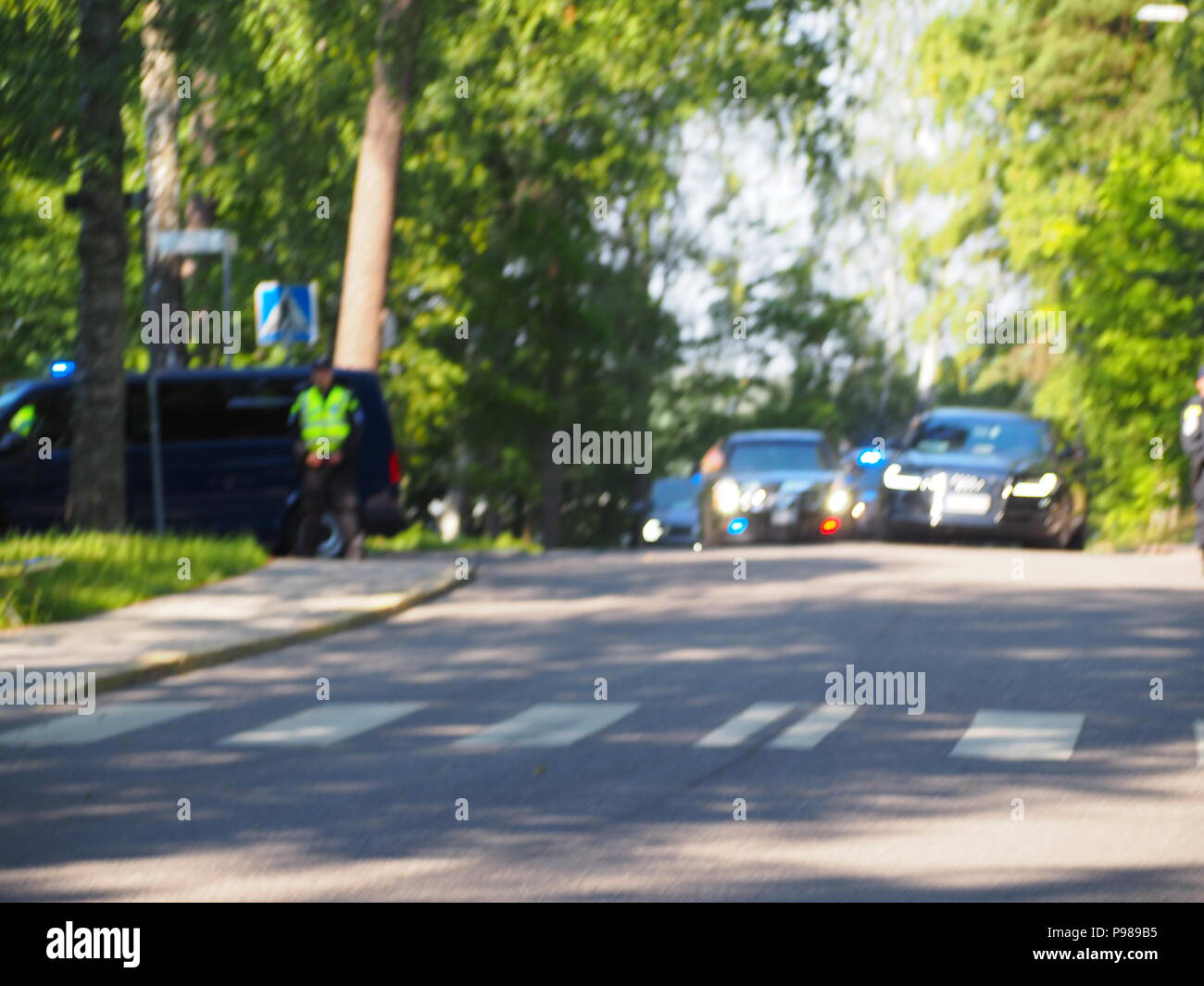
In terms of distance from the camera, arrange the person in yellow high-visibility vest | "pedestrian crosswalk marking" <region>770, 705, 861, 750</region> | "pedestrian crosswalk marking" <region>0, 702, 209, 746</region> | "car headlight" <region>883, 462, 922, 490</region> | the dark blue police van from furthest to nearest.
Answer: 1. "car headlight" <region>883, 462, 922, 490</region>
2. the dark blue police van
3. the person in yellow high-visibility vest
4. "pedestrian crosswalk marking" <region>0, 702, 209, 746</region>
5. "pedestrian crosswalk marking" <region>770, 705, 861, 750</region>

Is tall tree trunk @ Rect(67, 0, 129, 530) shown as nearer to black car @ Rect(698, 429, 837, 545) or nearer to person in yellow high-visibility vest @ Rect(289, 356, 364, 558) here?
person in yellow high-visibility vest @ Rect(289, 356, 364, 558)

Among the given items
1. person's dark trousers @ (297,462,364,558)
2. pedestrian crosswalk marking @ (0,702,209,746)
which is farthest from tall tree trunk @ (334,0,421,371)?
pedestrian crosswalk marking @ (0,702,209,746)

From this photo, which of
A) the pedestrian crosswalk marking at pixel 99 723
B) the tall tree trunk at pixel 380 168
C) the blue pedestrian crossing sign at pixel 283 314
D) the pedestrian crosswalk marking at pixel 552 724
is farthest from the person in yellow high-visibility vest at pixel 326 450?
the pedestrian crosswalk marking at pixel 552 724

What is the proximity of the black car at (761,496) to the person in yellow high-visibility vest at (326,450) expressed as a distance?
226 inches

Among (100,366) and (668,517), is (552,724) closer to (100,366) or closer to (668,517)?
(100,366)

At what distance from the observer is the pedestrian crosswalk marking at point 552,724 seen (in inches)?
433

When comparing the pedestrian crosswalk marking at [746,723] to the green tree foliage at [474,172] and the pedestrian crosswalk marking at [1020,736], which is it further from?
the green tree foliage at [474,172]

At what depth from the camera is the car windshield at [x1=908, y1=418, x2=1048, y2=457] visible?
24.0 metres

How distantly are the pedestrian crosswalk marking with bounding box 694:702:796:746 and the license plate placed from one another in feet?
38.2

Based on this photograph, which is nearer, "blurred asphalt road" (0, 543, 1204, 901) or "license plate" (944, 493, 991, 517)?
"blurred asphalt road" (0, 543, 1204, 901)

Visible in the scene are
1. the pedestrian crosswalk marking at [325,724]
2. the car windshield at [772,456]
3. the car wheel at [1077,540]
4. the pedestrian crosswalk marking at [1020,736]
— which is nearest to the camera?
the pedestrian crosswalk marking at [1020,736]

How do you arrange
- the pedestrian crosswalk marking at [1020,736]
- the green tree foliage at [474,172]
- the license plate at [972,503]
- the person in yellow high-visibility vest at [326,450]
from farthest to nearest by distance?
the green tree foliage at [474,172], the license plate at [972,503], the person in yellow high-visibility vest at [326,450], the pedestrian crosswalk marking at [1020,736]

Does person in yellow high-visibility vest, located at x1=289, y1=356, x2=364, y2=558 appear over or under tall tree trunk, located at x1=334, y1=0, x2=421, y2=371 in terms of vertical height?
under
